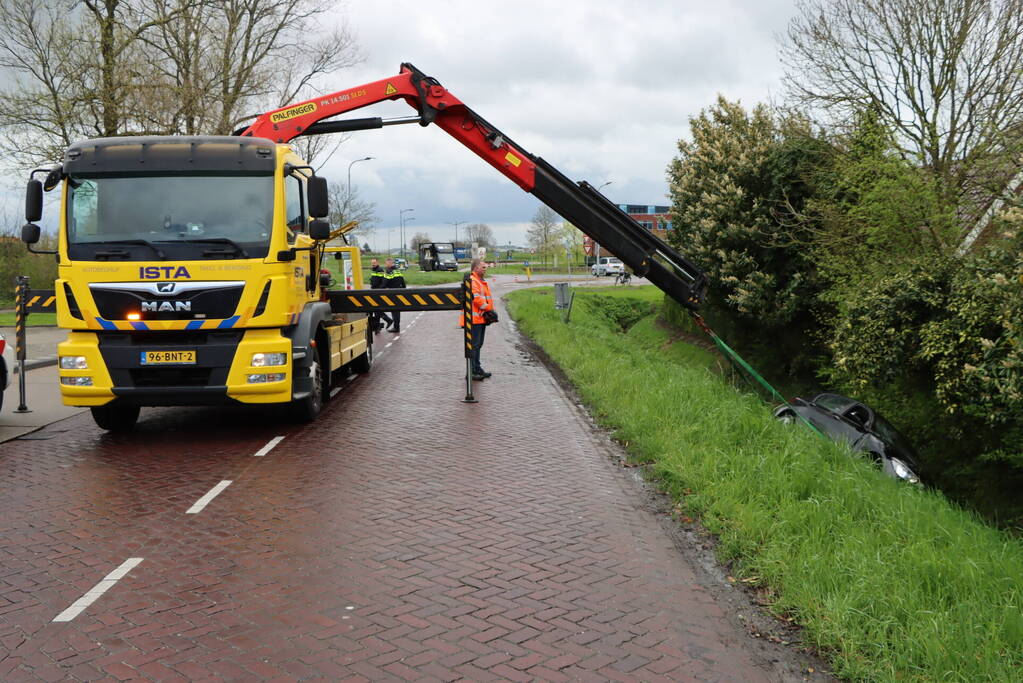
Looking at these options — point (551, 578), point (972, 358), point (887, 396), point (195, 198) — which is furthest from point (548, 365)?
point (551, 578)

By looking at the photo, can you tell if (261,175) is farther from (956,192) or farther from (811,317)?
(811,317)

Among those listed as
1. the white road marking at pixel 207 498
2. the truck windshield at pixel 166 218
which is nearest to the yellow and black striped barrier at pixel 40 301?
the truck windshield at pixel 166 218

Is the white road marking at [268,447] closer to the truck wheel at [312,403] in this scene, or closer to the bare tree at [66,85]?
the truck wheel at [312,403]

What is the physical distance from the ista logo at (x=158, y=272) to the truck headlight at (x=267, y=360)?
1137 mm

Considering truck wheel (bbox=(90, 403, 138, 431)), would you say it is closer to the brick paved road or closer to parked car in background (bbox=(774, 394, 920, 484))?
the brick paved road

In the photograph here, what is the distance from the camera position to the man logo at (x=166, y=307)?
8.51 m

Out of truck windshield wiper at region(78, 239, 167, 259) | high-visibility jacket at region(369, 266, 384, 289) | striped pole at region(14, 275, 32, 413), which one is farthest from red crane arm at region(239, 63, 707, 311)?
high-visibility jacket at region(369, 266, 384, 289)

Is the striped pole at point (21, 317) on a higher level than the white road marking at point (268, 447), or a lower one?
higher

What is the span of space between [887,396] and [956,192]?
12.8 ft

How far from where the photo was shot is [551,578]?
201 inches

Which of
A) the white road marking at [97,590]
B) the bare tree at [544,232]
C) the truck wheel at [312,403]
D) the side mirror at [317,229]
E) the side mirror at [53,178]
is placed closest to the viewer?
the white road marking at [97,590]

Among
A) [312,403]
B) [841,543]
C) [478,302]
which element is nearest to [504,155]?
[478,302]

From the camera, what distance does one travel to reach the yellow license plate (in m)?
8.57

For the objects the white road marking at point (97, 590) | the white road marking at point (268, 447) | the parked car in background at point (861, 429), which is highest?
the white road marking at point (97, 590)
